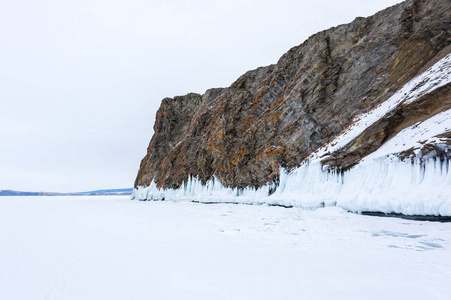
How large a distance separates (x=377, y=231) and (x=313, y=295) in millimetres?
5195

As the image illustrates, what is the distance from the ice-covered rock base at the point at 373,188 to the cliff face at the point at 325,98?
1122 millimetres

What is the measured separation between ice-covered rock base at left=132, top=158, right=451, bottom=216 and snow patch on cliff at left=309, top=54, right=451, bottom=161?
1.77 m

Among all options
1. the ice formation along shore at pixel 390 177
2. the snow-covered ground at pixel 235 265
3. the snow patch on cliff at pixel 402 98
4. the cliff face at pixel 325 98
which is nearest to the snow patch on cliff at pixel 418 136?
the ice formation along shore at pixel 390 177

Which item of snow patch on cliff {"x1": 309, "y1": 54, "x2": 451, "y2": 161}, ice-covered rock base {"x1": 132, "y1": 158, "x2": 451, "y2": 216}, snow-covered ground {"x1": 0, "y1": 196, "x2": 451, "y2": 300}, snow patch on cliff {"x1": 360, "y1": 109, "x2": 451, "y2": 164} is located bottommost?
snow-covered ground {"x1": 0, "y1": 196, "x2": 451, "y2": 300}

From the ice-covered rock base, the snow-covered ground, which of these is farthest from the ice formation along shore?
the snow-covered ground

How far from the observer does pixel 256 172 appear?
2222 centimetres

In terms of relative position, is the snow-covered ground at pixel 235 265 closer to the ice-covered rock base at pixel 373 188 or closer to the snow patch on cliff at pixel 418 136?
the ice-covered rock base at pixel 373 188

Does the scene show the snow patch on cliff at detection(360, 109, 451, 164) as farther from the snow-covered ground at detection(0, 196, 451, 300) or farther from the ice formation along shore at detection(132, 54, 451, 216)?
the snow-covered ground at detection(0, 196, 451, 300)

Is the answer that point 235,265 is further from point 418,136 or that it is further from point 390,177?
point 418,136

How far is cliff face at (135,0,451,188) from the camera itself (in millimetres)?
14047

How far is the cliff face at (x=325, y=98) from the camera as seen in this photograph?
46.1 feet

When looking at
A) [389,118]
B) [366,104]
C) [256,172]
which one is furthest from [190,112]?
[389,118]

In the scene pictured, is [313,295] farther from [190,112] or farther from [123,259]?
[190,112]

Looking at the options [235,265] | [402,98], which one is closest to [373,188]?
[402,98]
